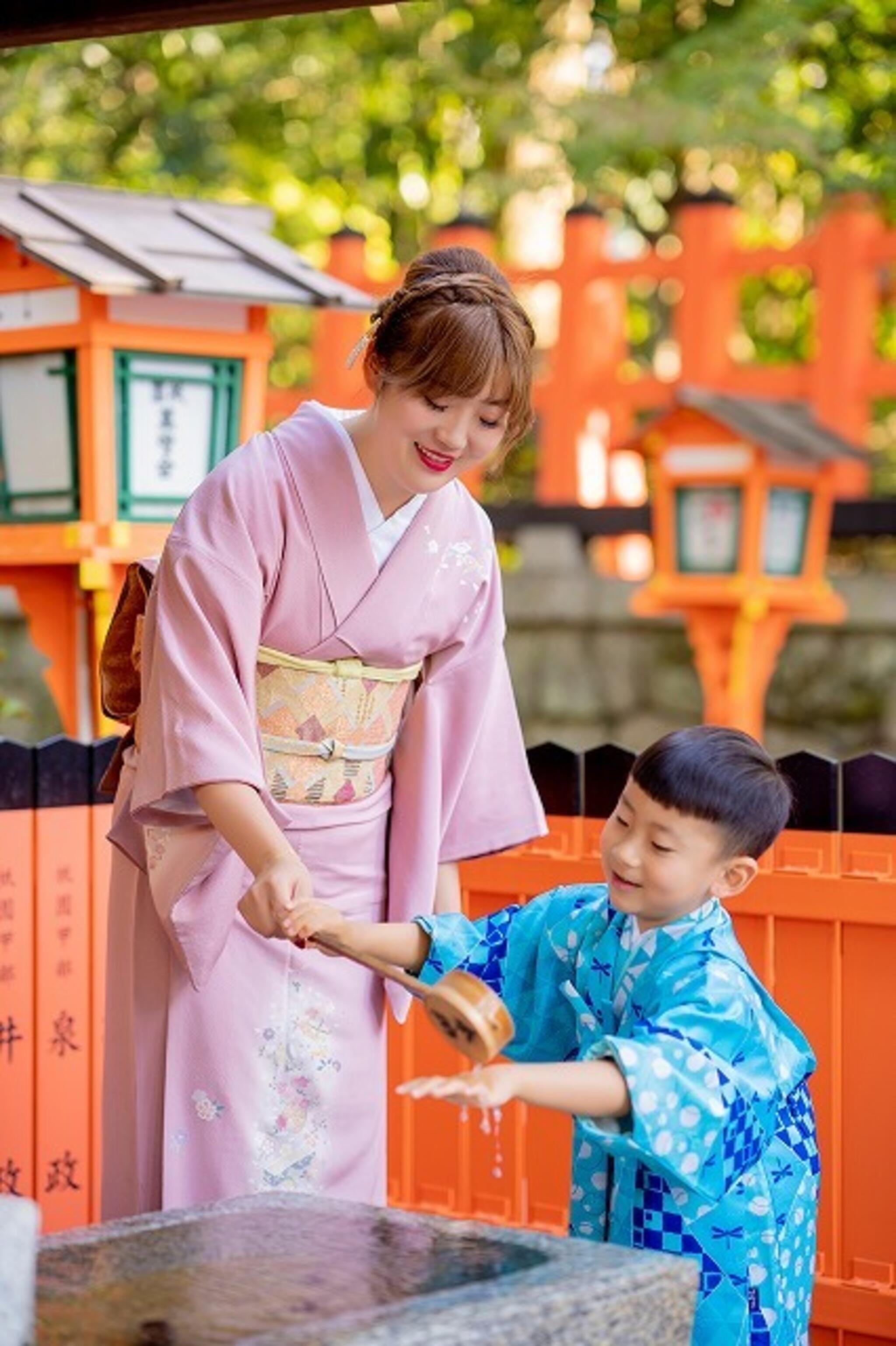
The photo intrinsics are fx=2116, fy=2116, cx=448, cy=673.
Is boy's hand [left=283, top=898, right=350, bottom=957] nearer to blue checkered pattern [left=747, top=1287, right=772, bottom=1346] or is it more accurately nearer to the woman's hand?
the woman's hand

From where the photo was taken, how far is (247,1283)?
2.23 metres

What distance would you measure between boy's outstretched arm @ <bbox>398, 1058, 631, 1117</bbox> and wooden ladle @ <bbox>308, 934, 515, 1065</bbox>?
0.03 m

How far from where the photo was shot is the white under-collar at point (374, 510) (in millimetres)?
3113

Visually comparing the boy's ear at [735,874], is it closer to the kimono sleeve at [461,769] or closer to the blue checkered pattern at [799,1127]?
the blue checkered pattern at [799,1127]

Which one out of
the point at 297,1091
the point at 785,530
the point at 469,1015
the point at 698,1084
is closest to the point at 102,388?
the point at 297,1091

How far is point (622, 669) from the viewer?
12562mm

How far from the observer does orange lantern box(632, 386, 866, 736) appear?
995cm

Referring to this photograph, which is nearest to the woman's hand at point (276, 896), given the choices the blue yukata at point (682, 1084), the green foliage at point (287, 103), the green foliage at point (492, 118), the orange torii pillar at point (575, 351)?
the blue yukata at point (682, 1084)

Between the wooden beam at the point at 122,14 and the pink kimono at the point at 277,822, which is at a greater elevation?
the wooden beam at the point at 122,14

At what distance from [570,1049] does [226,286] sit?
3.03 meters

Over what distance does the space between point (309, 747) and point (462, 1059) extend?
1.17m

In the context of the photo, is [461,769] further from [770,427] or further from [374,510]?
[770,427]

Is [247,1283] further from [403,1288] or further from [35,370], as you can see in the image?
[35,370]

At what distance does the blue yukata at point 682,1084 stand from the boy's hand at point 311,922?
12.7 inches
